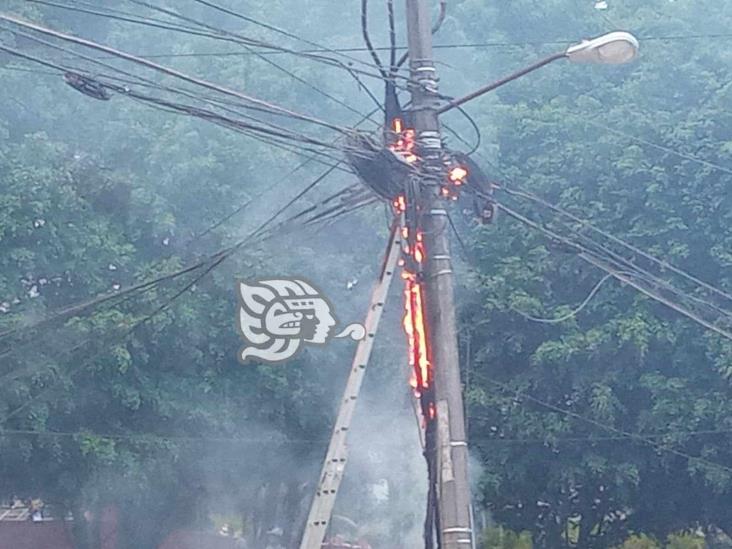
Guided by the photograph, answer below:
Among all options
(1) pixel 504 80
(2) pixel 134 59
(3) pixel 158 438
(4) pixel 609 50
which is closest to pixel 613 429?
(3) pixel 158 438

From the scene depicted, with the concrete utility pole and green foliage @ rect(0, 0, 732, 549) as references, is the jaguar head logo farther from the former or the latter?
green foliage @ rect(0, 0, 732, 549)

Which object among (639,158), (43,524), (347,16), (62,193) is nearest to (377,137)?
(62,193)

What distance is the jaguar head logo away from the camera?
8070 millimetres

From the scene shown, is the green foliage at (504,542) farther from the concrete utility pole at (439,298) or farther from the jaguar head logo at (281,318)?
the concrete utility pole at (439,298)

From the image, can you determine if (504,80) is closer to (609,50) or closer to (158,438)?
(609,50)

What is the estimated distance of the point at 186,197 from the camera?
14477mm

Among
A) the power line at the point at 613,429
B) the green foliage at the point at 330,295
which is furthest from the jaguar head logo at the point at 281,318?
the power line at the point at 613,429

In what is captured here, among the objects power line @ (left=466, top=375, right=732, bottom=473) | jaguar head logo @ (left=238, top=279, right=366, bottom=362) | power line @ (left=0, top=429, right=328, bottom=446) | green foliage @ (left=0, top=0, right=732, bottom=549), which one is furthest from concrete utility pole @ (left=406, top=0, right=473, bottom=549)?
power line @ (left=466, top=375, right=732, bottom=473)

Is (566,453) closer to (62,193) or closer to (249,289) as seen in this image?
(62,193)

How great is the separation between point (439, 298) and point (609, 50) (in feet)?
6.00

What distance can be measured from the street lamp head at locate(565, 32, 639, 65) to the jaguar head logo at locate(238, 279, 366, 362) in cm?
229

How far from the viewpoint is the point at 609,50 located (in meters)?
7.43

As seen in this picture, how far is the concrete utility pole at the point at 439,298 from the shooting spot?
7.28 m

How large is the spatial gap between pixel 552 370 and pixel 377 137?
7.32 m
